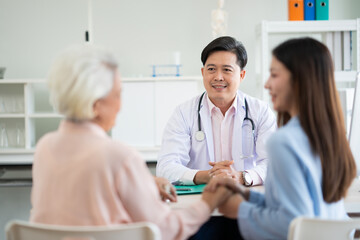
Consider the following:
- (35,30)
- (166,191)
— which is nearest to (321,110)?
(166,191)

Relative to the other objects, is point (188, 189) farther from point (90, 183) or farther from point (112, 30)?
point (112, 30)

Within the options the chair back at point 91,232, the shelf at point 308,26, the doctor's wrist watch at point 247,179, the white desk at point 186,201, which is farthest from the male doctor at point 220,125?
the shelf at point 308,26

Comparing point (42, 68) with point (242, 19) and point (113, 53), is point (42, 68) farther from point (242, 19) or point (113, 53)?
point (113, 53)

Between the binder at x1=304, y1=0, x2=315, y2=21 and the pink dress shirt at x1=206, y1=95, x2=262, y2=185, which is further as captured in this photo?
the binder at x1=304, y1=0, x2=315, y2=21

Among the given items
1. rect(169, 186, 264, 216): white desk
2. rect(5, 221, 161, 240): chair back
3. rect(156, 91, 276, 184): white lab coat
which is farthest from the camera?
rect(156, 91, 276, 184): white lab coat

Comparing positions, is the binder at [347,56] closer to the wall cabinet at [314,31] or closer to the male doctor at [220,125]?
the wall cabinet at [314,31]

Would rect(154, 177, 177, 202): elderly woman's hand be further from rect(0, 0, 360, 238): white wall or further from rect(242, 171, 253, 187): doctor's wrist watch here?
rect(0, 0, 360, 238): white wall

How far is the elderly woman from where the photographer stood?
1.22 metres

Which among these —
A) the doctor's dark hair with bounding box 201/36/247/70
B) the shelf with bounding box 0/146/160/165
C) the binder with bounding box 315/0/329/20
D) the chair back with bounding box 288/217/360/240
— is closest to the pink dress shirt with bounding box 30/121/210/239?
the chair back with bounding box 288/217/360/240

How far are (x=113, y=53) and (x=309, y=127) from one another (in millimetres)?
601

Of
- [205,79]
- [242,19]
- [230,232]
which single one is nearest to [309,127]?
[230,232]

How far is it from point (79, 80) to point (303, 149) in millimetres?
650

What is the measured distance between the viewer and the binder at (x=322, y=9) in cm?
422

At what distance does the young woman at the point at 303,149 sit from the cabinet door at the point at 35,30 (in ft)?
11.3
